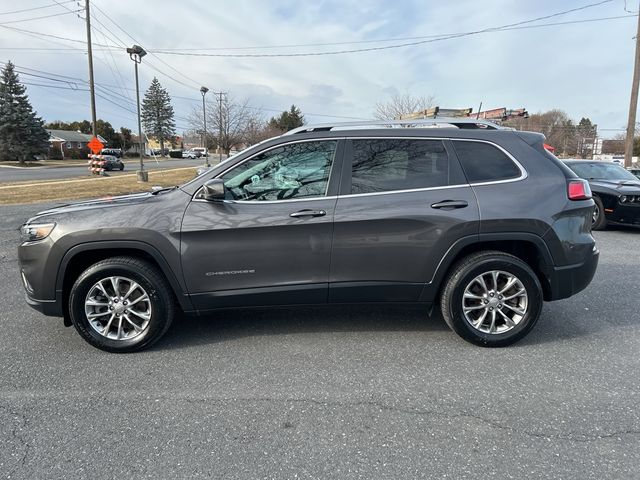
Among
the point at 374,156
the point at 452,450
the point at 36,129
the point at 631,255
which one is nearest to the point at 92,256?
the point at 374,156

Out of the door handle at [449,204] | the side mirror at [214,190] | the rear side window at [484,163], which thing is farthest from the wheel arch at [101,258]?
the rear side window at [484,163]

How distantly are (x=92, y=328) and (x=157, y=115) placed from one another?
10655cm

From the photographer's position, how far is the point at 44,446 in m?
2.30

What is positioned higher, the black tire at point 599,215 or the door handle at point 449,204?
the door handle at point 449,204

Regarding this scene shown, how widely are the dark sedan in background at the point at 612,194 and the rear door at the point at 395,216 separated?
6.32 metres

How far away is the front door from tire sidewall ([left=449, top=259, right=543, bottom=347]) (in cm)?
112

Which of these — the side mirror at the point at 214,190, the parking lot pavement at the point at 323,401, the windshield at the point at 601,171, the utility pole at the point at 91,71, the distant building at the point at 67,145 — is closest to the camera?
the parking lot pavement at the point at 323,401

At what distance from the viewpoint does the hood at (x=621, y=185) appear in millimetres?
8406

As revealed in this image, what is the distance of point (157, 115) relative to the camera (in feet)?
323

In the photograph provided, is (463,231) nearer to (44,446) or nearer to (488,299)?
(488,299)

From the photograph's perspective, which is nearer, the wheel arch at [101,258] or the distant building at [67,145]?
the wheel arch at [101,258]

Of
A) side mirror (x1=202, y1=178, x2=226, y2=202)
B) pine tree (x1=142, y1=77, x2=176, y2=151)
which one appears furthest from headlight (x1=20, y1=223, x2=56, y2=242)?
pine tree (x1=142, y1=77, x2=176, y2=151)

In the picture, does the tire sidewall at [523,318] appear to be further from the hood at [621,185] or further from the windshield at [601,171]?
the windshield at [601,171]

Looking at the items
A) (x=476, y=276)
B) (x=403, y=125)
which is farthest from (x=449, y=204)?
(x=403, y=125)
